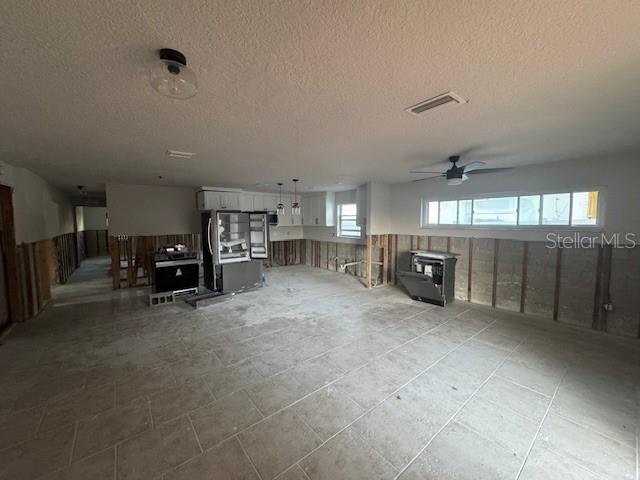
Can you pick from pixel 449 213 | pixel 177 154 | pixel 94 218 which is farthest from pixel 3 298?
pixel 94 218

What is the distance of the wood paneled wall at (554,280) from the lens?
351cm

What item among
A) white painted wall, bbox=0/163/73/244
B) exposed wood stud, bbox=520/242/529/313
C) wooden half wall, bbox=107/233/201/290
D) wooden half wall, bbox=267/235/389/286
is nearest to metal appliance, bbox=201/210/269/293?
wooden half wall, bbox=107/233/201/290

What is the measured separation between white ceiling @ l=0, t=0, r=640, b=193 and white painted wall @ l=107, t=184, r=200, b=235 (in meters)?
2.97

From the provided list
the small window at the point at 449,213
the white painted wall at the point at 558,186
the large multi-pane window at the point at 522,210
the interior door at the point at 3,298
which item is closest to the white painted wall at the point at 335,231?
the white painted wall at the point at 558,186

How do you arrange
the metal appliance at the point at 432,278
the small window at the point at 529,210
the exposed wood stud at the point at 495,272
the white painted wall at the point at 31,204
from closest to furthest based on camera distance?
the white painted wall at the point at 31,204, the small window at the point at 529,210, the exposed wood stud at the point at 495,272, the metal appliance at the point at 432,278

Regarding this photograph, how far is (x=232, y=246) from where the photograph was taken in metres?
5.95

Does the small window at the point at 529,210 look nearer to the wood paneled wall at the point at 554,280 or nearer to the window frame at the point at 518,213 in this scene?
the window frame at the point at 518,213

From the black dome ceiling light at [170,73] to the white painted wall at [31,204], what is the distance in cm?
427

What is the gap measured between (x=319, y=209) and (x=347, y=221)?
988mm

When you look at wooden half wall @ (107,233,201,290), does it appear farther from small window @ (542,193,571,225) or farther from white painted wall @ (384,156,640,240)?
small window @ (542,193,571,225)

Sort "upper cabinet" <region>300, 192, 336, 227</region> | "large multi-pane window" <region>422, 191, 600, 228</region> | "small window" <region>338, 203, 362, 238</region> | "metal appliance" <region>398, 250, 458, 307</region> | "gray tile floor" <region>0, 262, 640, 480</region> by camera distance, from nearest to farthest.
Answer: "gray tile floor" <region>0, 262, 640, 480</region> < "large multi-pane window" <region>422, 191, 600, 228</region> < "metal appliance" <region>398, 250, 458, 307</region> < "small window" <region>338, 203, 362, 238</region> < "upper cabinet" <region>300, 192, 336, 227</region>

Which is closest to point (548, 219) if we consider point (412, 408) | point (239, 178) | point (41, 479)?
point (412, 408)

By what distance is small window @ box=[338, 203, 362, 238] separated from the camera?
758cm

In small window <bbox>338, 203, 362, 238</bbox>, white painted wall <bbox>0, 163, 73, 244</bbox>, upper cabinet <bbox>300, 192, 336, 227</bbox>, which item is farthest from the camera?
upper cabinet <bbox>300, 192, 336, 227</bbox>
